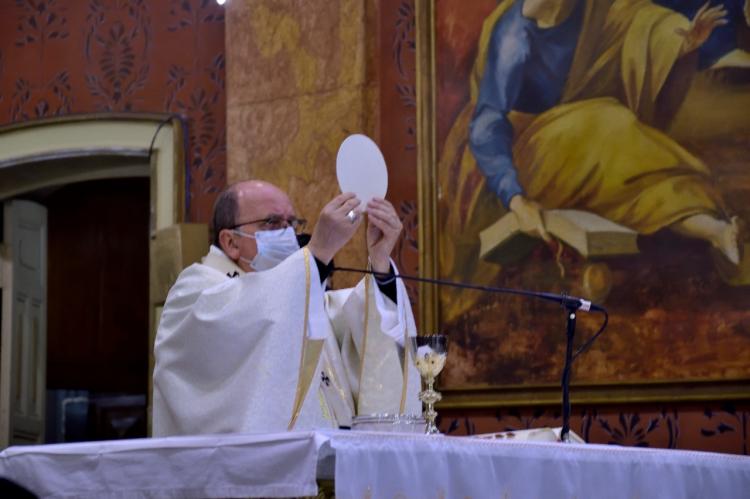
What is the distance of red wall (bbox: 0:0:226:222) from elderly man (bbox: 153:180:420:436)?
2.75 m

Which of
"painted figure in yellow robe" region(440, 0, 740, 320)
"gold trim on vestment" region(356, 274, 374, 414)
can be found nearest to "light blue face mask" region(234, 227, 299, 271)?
"gold trim on vestment" region(356, 274, 374, 414)

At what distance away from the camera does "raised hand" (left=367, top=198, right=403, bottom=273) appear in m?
3.64

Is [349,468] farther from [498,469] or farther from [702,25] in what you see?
[702,25]

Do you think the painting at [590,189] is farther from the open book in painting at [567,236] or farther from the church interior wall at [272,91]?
the church interior wall at [272,91]

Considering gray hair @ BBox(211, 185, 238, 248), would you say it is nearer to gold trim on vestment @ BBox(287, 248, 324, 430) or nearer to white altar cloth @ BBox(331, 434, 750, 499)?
gold trim on vestment @ BBox(287, 248, 324, 430)

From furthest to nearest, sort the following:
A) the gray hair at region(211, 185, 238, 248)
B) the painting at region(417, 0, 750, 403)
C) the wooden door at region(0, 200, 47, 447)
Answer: the wooden door at region(0, 200, 47, 447)
the painting at region(417, 0, 750, 403)
the gray hair at region(211, 185, 238, 248)

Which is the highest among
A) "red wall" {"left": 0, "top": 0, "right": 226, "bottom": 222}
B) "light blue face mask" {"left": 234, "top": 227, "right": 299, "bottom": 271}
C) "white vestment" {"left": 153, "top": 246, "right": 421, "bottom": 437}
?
"red wall" {"left": 0, "top": 0, "right": 226, "bottom": 222}

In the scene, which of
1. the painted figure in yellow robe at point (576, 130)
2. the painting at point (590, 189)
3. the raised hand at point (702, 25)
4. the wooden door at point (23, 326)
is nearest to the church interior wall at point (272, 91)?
the painting at point (590, 189)

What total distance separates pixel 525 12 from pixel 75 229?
514 centimetres

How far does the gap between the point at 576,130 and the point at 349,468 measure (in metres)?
3.26

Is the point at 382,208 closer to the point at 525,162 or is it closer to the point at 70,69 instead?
the point at 525,162

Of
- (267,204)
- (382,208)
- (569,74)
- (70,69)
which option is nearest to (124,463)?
(382,208)

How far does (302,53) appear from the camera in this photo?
6.19 metres

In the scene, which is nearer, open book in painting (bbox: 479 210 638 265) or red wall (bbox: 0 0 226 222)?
open book in painting (bbox: 479 210 638 265)
